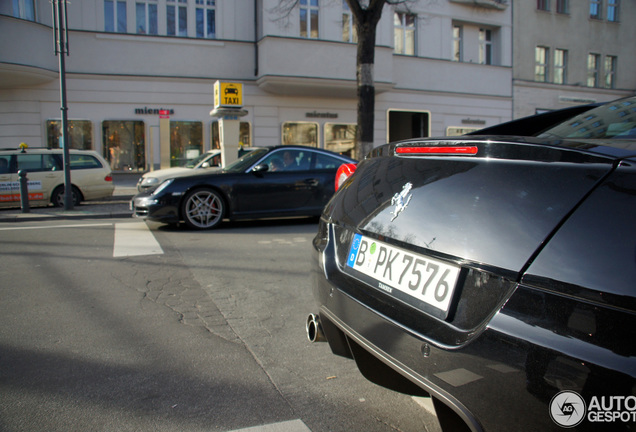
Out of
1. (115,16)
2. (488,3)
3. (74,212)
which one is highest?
(488,3)

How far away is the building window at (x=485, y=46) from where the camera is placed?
82.3 feet

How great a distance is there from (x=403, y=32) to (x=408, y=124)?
4282 millimetres

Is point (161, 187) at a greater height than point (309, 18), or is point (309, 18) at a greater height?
point (309, 18)

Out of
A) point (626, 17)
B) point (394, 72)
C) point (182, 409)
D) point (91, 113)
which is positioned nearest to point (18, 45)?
point (91, 113)

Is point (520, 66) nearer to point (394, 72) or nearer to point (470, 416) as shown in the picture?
point (394, 72)

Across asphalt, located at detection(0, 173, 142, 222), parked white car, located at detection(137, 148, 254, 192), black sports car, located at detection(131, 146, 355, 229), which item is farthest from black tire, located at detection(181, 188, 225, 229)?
parked white car, located at detection(137, 148, 254, 192)

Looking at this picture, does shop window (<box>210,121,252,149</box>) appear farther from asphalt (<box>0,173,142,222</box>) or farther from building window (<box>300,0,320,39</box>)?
asphalt (<box>0,173,142,222</box>)

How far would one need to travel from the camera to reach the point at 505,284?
5.11ft

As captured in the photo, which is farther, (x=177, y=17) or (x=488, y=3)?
(x=488, y=3)

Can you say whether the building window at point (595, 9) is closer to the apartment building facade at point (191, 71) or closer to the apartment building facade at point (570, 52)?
the apartment building facade at point (570, 52)

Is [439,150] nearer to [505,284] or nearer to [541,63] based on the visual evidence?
[505,284]

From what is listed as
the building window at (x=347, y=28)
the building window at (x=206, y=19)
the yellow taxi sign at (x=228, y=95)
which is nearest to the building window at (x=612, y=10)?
the building window at (x=347, y=28)

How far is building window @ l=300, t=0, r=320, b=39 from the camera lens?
19719mm

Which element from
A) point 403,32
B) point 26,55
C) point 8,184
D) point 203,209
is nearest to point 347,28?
point 403,32
